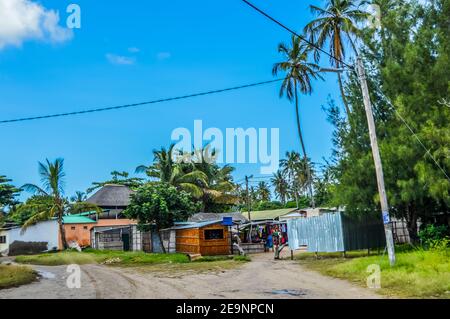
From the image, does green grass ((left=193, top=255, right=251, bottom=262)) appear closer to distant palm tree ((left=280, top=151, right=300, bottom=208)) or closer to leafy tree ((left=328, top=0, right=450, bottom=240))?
leafy tree ((left=328, top=0, right=450, bottom=240))

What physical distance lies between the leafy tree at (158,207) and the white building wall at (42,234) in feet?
42.5

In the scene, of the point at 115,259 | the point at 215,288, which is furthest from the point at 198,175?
the point at 215,288

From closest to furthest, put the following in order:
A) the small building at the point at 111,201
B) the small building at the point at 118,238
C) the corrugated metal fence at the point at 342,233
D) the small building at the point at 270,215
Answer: the corrugated metal fence at the point at 342,233 < the small building at the point at 118,238 < the small building at the point at 111,201 < the small building at the point at 270,215

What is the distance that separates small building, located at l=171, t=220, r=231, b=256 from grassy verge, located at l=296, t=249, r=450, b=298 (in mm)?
12648

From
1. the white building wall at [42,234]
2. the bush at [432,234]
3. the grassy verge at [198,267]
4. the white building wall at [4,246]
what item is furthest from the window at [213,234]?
the white building wall at [4,246]

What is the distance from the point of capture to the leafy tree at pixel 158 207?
31344 mm

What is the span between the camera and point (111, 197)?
155 feet

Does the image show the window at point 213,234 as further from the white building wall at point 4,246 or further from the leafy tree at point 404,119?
the white building wall at point 4,246

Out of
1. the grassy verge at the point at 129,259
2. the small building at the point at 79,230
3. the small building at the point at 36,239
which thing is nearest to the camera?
the grassy verge at the point at 129,259

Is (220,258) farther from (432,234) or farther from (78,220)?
(78,220)

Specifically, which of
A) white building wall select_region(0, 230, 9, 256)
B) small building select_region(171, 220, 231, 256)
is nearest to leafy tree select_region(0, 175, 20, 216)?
white building wall select_region(0, 230, 9, 256)

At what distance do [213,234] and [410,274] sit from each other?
694 inches

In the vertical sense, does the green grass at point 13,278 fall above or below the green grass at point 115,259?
above
